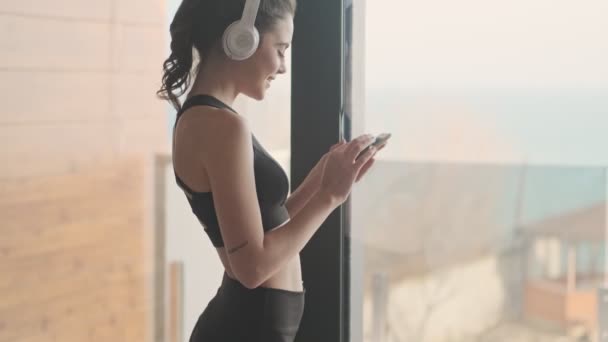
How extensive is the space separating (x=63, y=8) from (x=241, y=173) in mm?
1001

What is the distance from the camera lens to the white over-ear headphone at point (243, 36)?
1334 millimetres

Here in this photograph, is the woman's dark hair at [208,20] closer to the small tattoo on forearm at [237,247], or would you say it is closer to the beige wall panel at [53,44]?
the small tattoo on forearm at [237,247]

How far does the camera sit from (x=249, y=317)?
4.62 feet

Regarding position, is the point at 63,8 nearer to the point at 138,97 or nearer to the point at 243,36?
the point at 138,97

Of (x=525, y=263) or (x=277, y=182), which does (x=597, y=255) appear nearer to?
(x=525, y=263)

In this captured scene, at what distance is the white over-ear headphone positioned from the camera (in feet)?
4.38

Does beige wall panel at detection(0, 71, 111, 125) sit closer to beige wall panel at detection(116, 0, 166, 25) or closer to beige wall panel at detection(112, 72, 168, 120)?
beige wall panel at detection(112, 72, 168, 120)

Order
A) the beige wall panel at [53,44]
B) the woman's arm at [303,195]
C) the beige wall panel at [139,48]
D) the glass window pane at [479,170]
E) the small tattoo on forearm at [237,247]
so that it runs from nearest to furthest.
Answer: the small tattoo on forearm at [237,247]
the woman's arm at [303,195]
the glass window pane at [479,170]
the beige wall panel at [53,44]
the beige wall panel at [139,48]

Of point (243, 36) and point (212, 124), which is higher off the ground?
point (243, 36)

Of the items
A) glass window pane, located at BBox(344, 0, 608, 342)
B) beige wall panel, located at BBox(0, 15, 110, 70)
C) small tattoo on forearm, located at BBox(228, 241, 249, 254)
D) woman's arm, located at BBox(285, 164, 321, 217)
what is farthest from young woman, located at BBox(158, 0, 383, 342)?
beige wall panel, located at BBox(0, 15, 110, 70)

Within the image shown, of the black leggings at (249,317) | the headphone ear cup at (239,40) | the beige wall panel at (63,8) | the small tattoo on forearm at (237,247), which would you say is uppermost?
the beige wall panel at (63,8)

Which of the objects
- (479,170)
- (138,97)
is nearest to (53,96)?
(138,97)

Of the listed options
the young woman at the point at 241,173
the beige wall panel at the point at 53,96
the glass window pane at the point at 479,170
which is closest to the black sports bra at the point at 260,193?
the young woman at the point at 241,173

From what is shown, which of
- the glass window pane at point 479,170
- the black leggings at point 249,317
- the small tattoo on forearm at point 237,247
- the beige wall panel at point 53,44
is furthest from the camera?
the beige wall panel at point 53,44
